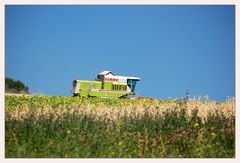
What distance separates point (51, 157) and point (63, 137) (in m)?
0.87

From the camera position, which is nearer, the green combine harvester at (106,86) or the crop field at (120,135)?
the crop field at (120,135)

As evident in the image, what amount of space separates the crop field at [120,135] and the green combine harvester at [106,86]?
14905 mm

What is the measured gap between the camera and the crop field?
8227 mm

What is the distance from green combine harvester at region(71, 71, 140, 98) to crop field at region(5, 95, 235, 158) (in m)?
14.9

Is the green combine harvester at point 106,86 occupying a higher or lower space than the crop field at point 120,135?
higher

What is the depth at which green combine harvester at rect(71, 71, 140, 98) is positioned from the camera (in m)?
25.7

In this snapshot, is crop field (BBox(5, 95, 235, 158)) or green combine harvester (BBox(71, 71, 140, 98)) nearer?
crop field (BBox(5, 95, 235, 158))

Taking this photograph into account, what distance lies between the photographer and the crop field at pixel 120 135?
823 centimetres

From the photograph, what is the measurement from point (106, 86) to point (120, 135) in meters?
17.5

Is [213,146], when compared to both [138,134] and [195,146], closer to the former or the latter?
[195,146]

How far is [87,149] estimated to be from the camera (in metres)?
8.16

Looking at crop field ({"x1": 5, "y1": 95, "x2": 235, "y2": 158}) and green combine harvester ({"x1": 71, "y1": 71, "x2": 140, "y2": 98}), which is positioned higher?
green combine harvester ({"x1": 71, "y1": 71, "x2": 140, "y2": 98})

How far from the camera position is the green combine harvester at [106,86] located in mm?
25703
